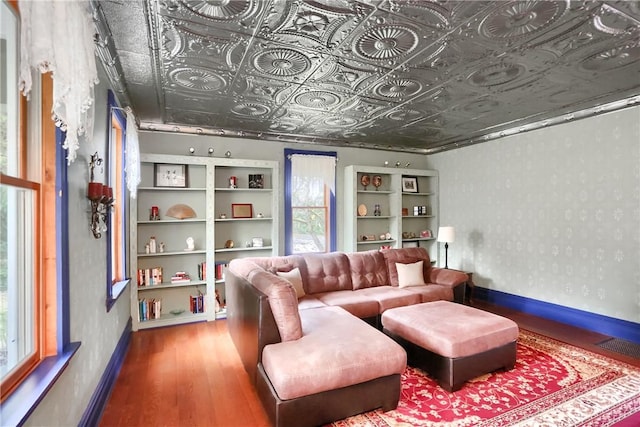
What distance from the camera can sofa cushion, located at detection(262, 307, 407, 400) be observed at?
77.2 inches

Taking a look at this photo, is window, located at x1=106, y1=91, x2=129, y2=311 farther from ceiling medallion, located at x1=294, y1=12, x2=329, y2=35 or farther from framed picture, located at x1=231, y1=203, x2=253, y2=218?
ceiling medallion, located at x1=294, y1=12, x2=329, y2=35

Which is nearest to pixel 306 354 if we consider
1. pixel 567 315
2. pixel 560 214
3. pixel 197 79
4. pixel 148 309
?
pixel 197 79

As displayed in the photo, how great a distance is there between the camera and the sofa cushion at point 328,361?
1961 mm

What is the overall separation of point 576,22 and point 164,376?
4.07 meters

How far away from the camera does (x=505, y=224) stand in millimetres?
4754

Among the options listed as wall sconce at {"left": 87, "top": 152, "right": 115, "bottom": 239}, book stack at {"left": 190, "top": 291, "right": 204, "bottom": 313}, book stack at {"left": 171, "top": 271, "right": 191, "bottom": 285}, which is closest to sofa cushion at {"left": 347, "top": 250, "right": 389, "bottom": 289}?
book stack at {"left": 190, "top": 291, "right": 204, "bottom": 313}

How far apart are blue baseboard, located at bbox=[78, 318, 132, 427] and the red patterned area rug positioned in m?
1.58

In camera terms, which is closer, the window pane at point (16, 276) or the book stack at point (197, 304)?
the window pane at point (16, 276)

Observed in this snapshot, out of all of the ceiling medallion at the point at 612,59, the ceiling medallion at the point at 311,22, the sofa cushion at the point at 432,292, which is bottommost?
the sofa cushion at the point at 432,292

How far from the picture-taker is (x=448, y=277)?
4195 mm

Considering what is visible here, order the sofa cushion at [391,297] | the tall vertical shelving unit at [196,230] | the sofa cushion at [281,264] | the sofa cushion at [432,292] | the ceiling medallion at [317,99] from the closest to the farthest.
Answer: the ceiling medallion at [317,99] < the sofa cushion at [391,297] < the sofa cushion at [281,264] < the sofa cushion at [432,292] < the tall vertical shelving unit at [196,230]

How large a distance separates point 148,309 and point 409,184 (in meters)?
4.66

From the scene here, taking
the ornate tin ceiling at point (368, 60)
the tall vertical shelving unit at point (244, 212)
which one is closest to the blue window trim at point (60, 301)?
the ornate tin ceiling at point (368, 60)

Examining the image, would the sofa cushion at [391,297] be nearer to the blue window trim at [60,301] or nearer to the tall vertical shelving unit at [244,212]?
the tall vertical shelving unit at [244,212]
